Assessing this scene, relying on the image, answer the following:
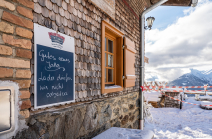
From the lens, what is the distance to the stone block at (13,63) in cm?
135

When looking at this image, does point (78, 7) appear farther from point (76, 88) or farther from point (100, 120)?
point (100, 120)

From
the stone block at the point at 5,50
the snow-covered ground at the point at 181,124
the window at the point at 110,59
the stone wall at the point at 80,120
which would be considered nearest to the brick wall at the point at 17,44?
the stone block at the point at 5,50

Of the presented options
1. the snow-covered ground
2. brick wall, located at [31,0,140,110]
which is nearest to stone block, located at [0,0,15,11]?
brick wall, located at [31,0,140,110]

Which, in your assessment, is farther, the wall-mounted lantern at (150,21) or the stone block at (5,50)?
the wall-mounted lantern at (150,21)

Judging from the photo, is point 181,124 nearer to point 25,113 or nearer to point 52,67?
point 52,67

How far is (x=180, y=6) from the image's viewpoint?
20.5ft

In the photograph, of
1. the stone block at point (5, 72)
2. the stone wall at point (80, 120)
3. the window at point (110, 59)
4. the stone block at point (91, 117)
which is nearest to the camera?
the stone block at point (5, 72)

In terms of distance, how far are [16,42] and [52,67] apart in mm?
536

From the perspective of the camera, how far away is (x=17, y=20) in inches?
58.6

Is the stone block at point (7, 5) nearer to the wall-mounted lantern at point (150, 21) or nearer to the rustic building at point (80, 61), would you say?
the rustic building at point (80, 61)

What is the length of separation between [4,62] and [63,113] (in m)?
1.03

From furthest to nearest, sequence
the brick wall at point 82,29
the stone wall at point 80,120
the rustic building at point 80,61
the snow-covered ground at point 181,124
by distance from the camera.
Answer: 1. the snow-covered ground at point 181,124
2. the brick wall at point 82,29
3. the stone wall at point 80,120
4. the rustic building at point 80,61

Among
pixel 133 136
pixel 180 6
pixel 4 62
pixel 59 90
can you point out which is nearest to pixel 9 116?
pixel 4 62

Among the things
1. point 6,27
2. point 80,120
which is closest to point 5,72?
point 6,27
